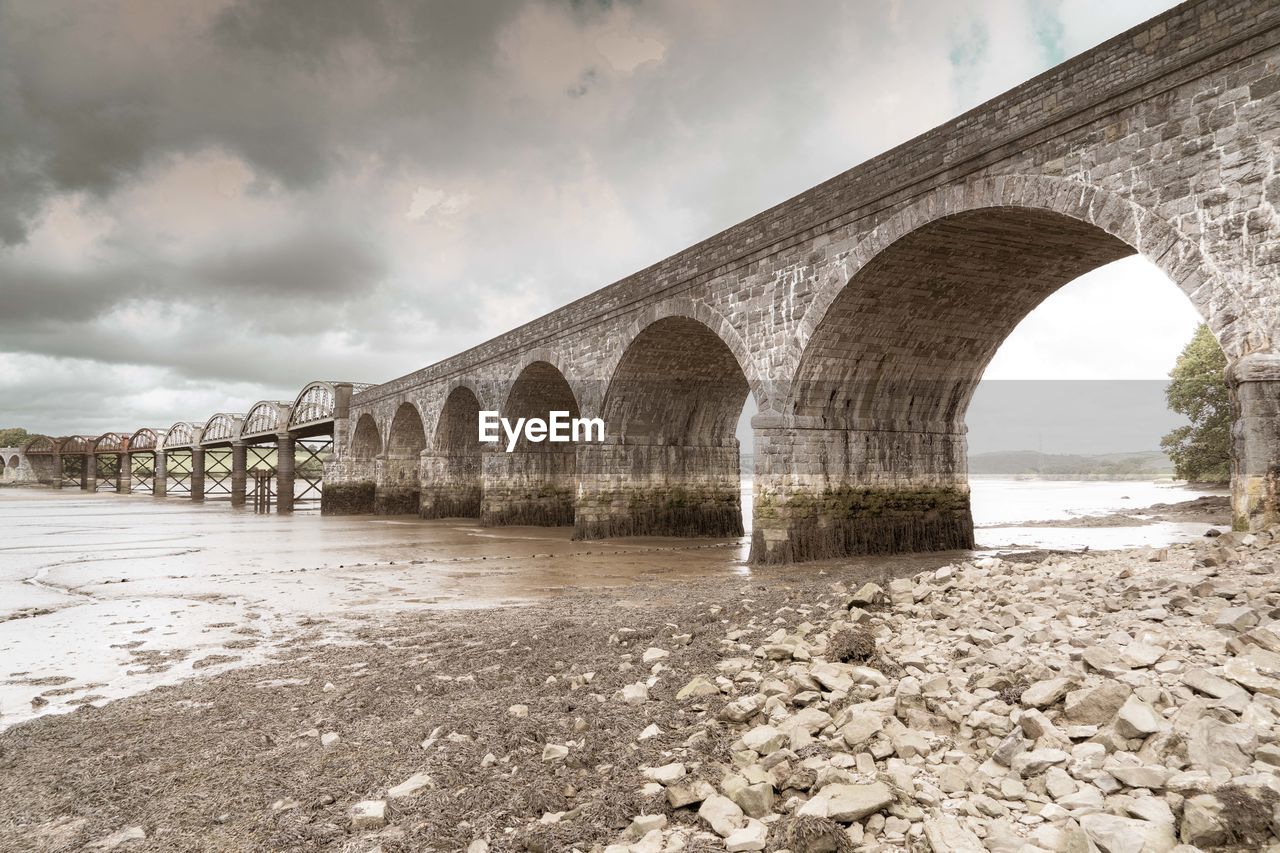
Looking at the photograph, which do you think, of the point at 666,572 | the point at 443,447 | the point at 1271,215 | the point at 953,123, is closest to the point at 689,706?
the point at 1271,215

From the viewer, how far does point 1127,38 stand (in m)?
8.88

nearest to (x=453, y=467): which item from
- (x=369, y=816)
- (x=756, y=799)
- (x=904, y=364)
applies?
(x=904, y=364)

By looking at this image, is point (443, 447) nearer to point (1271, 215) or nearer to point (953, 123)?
point (953, 123)

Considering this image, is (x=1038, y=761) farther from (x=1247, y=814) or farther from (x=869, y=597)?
(x=869, y=597)

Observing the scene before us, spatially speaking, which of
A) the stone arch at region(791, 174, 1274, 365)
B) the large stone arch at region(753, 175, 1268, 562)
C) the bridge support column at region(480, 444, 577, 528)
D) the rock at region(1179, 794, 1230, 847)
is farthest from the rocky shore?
the bridge support column at region(480, 444, 577, 528)

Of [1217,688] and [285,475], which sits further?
[285,475]

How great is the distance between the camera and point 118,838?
3.51 m

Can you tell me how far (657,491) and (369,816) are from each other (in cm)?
1829

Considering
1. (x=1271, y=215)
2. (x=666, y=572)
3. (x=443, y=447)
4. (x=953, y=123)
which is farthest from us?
(x=443, y=447)

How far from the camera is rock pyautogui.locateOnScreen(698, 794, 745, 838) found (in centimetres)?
322

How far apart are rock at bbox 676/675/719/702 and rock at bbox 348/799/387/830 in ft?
6.41

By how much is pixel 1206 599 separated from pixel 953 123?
8438mm

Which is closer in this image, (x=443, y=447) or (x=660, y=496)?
(x=660, y=496)

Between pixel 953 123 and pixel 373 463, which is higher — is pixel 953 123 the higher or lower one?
the higher one
